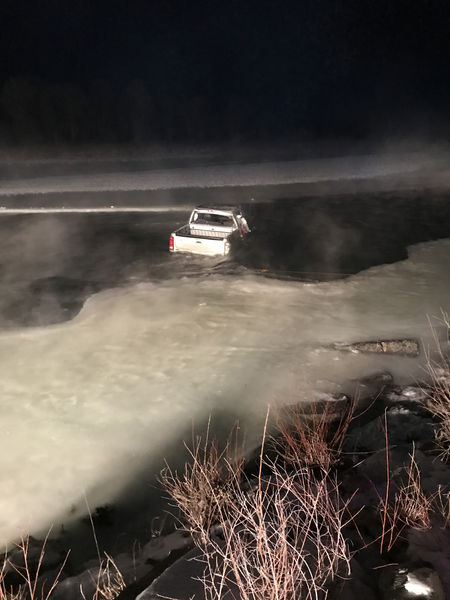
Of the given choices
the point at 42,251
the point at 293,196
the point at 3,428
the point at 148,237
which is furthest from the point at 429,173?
the point at 3,428

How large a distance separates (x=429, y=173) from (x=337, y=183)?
24.6 ft

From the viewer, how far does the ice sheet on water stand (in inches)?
294

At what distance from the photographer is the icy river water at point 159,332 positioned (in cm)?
767

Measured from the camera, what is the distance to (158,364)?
32.7ft

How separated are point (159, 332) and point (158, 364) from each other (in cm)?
136

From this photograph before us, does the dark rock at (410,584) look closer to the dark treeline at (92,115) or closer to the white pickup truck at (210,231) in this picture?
the white pickup truck at (210,231)

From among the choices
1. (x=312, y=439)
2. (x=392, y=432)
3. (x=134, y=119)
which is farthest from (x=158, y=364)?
(x=134, y=119)

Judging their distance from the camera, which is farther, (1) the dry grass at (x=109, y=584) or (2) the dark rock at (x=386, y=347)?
(2) the dark rock at (x=386, y=347)

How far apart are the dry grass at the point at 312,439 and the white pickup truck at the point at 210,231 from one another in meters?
7.79

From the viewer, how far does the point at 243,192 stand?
29.2 metres

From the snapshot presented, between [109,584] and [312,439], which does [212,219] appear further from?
[109,584]

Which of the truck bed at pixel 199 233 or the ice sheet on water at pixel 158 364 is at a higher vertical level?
the truck bed at pixel 199 233

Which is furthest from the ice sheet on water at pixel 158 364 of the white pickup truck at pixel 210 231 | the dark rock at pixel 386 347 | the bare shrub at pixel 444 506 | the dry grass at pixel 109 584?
the bare shrub at pixel 444 506

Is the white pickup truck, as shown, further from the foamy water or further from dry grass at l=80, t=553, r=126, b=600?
the foamy water
